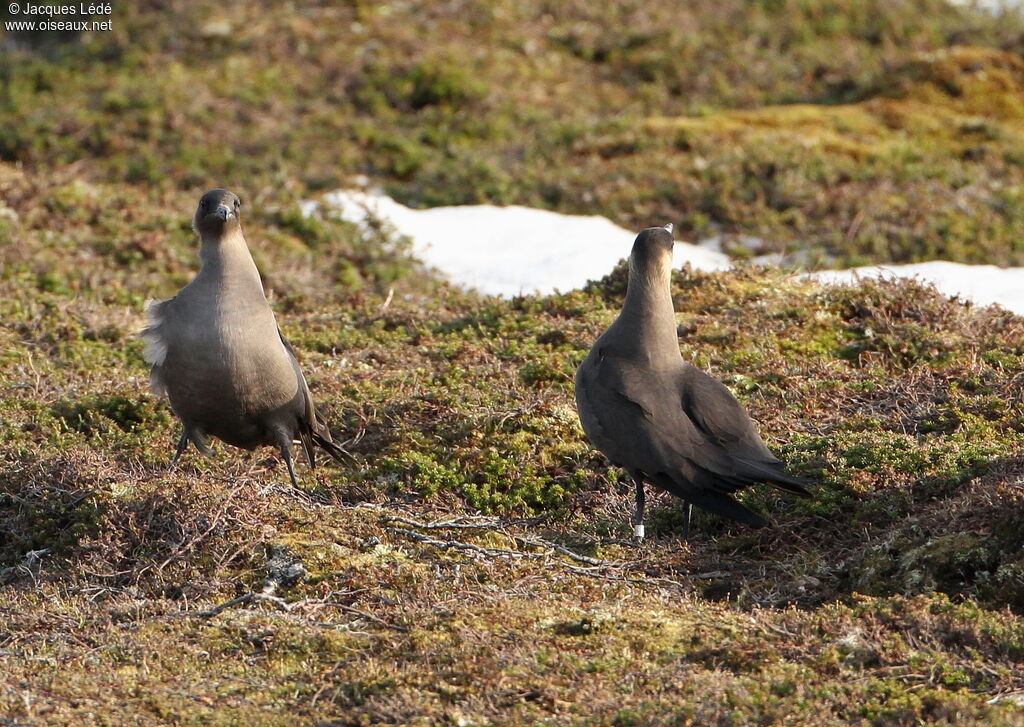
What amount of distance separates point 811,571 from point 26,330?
6896 mm

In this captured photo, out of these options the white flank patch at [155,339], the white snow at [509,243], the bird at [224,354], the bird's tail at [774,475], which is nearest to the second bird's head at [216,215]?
the bird at [224,354]

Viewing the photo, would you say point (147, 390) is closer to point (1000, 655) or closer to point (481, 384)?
point (481, 384)

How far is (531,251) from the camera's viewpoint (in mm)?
13398

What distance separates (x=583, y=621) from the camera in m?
5.75

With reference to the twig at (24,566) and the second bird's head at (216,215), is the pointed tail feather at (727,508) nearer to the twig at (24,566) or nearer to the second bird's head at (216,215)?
the second bird's head at (216,215)

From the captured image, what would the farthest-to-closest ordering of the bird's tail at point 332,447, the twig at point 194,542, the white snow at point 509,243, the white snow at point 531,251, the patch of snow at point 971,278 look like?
the white snow at point 509,243, the white snow at point 531,251, the patch of snow at point 971,278, the bird's tail at point 332,447, the twig at point 194,542

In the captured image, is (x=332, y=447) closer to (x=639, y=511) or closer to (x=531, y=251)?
(x=639, y=511)

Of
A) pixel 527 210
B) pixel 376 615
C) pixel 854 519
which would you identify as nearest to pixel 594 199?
pixel 527 210

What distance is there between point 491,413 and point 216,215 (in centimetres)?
213

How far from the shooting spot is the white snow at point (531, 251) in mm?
11977

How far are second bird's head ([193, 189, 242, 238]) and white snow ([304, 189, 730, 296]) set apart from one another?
4.91m

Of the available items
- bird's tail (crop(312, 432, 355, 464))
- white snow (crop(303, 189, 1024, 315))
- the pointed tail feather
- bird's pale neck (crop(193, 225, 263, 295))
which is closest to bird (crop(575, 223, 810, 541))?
the pointed tail feather

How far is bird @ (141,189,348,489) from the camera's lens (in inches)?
284

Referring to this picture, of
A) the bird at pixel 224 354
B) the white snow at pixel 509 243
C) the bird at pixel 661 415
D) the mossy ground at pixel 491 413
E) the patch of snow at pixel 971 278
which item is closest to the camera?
the mossy ground at pixel 491 413
